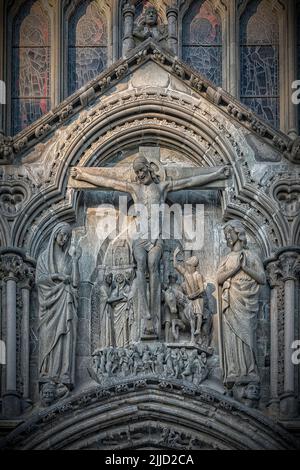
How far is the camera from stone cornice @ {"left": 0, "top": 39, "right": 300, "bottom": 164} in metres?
37.5

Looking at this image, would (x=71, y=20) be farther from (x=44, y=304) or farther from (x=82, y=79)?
(x=44, y=304)

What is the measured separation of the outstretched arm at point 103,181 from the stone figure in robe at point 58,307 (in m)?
0.78

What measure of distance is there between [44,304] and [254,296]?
9.79 ft

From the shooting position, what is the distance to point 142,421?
36031mm

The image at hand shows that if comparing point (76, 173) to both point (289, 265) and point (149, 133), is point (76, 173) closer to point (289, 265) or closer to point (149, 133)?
point (149, 133)

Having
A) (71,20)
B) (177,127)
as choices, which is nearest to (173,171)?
(177,127)

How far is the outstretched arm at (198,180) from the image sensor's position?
123ft

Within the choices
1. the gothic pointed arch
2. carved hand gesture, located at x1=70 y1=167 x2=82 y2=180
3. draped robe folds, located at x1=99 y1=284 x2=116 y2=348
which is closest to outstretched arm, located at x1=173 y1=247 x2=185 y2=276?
draped robe folds, located at x1=99 y1=284 x2=116 y2=348

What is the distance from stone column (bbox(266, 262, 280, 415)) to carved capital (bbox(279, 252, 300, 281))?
9 cm

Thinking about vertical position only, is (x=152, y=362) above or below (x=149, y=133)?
below

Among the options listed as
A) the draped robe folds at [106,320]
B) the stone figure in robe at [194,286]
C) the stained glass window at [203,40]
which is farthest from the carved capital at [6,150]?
the stained glass window at [203,40]

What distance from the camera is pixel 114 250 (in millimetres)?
37375

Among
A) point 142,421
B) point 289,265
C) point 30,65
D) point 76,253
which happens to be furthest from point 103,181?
point 142,421

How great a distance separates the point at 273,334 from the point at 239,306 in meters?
0.62
